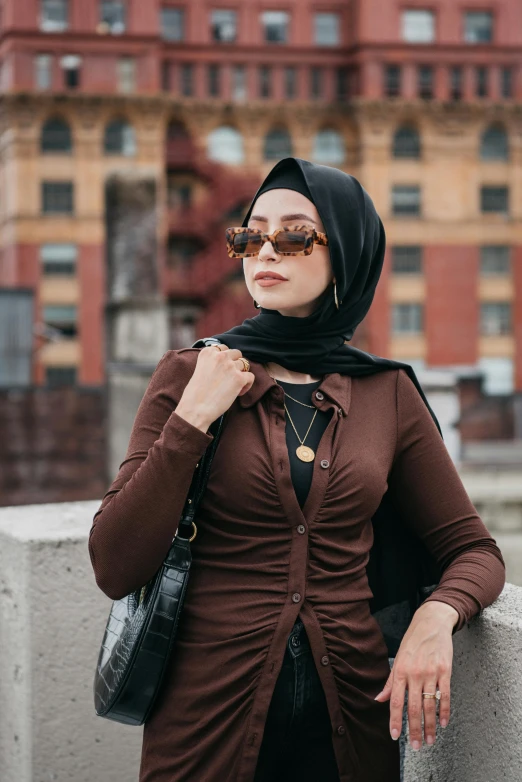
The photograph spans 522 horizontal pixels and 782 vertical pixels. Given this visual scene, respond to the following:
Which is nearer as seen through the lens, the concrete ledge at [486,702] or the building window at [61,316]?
the concrete ledge at [486,702]

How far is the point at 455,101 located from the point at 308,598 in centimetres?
4408

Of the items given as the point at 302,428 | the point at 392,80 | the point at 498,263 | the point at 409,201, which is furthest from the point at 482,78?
the point at 302,428

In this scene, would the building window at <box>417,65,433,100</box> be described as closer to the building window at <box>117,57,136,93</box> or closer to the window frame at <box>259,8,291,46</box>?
the window frame at <box>259,8,291,46</box>

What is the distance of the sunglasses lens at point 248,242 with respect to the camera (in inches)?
87.5

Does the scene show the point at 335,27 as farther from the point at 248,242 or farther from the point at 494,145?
the point at 248,242

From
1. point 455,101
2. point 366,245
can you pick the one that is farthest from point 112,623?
point 455,101

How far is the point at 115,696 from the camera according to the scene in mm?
2049

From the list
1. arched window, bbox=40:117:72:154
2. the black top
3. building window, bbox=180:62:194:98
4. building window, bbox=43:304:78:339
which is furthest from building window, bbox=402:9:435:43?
the black top

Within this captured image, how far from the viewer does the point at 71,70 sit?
137 feet

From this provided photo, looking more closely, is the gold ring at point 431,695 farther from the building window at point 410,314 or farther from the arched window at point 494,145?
the arched window at point 494,145

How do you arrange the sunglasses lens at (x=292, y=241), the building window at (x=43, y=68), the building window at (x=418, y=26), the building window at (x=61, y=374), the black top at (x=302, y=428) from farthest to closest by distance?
the building window at (x=418, y=26) < the building window at (x=43, y=68) < the building window at (x=61, y=374) < the sunglasses lens at (x=292, y=241) < the black top at (x=302, y=428)

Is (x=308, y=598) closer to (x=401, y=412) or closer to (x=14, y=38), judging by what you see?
(x=401, y=412)

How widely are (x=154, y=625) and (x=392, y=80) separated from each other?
43.7 metres

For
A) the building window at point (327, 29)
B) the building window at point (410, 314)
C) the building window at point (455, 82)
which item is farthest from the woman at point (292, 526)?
the building window at point (455, 82)
